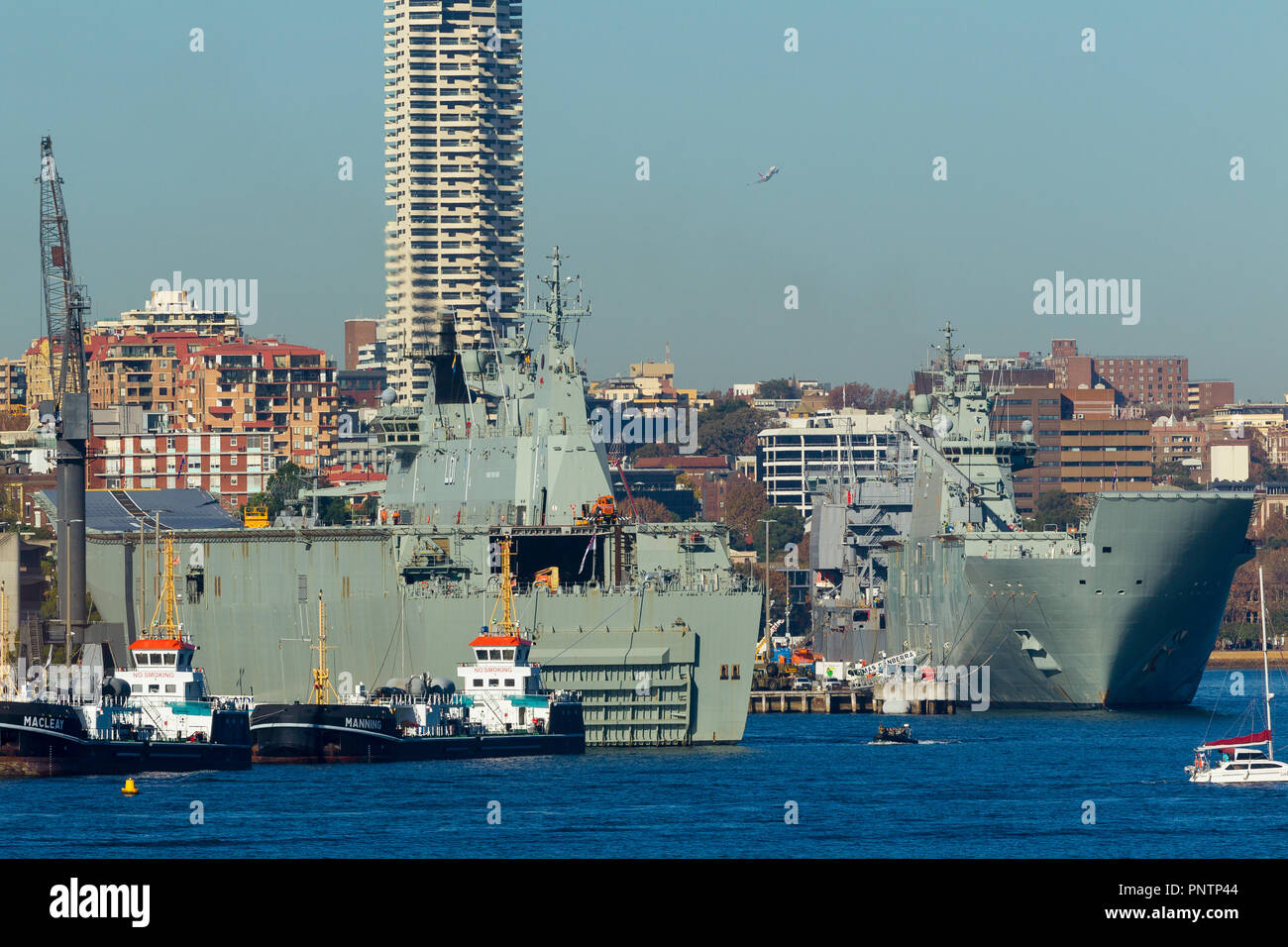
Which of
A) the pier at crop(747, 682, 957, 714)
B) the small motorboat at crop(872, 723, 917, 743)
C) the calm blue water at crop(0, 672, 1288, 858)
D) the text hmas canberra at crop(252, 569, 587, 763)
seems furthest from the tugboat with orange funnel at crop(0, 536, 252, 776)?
the pier at crop(747, 682, 957, 714)

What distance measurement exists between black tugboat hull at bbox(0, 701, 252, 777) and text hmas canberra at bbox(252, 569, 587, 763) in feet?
6.09

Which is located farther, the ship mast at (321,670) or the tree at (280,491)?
the tree at (280,491)

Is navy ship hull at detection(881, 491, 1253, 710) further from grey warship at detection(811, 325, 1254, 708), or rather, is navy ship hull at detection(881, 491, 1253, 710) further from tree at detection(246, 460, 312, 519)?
tree at detection(246, 460, 312, 519)

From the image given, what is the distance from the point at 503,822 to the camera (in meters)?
47.2

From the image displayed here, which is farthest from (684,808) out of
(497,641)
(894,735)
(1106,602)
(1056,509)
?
(1056,509)

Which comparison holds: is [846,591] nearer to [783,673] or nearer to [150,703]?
[783,673]

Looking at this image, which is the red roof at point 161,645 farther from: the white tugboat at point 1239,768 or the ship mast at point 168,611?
the white tugboat at point 1239,768

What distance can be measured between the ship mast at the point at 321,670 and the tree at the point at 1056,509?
344ft

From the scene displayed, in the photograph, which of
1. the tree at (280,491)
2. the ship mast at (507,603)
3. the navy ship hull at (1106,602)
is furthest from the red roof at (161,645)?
the tree at (280,491)

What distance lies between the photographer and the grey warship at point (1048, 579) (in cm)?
8412

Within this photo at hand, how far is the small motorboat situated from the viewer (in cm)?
7639

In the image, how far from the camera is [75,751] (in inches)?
2308

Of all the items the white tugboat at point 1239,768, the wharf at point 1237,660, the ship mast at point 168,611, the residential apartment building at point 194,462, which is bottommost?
the wharf at point 1237,660
